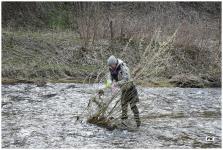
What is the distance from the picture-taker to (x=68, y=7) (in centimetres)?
3111

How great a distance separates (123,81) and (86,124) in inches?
58.9

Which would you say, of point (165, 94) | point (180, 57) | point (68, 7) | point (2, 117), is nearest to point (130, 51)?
point (180, 57)

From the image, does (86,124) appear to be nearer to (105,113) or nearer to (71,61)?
(105,113)

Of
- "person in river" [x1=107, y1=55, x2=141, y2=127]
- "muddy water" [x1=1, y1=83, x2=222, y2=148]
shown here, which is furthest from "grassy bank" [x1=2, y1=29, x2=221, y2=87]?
"person in river" [x1=107, y1=55, x2=141, y2=127]

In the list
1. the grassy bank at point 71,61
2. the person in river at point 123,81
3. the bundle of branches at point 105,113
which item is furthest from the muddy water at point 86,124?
the grassy bank at point 71,61

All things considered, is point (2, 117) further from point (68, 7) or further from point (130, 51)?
point (68, 7)

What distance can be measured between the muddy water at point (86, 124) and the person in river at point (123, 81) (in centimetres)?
60

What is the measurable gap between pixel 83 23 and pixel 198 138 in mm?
13734

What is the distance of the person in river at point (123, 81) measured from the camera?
10.6 meters

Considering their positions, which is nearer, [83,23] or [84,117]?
[84,117]

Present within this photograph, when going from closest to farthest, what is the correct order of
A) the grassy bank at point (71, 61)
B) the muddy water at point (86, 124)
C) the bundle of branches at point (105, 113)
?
the muddy water at point (86, 124) < the bundle of branches at point (105, 113) < the grassy bank at point (71, 61)

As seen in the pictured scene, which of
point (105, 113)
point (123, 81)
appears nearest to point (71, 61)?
point (105, 113)

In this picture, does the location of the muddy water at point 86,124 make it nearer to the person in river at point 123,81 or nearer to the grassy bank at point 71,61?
the person in river at point 123,81

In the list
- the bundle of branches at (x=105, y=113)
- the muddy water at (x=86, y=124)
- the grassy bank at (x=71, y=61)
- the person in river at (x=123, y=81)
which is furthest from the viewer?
the grassy bank at (x=71, y=61)
